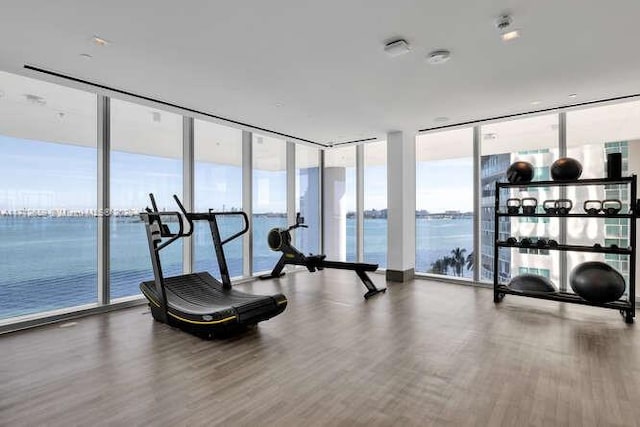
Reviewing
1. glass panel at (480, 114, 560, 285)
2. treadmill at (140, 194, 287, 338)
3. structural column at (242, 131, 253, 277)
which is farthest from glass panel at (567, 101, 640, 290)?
structural column at (242, 131, 253, 277)

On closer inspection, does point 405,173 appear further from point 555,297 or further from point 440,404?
point 440,404

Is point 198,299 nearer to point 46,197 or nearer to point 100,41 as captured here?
point 46,197

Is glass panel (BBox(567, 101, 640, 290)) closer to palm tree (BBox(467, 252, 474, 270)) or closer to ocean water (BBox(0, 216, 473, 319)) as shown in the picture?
palm tree (BBox(467, 252, 474, 270))

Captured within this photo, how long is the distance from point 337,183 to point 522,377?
6378mm

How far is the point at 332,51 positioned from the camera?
3.43 m

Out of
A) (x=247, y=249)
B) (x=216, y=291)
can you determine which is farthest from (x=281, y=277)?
(x=216, y=291)

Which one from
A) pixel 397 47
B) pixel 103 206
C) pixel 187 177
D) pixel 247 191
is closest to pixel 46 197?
Result: pixel 103 206

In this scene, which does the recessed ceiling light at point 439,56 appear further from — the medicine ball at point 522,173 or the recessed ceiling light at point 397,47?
the medicine ball at point 522,173

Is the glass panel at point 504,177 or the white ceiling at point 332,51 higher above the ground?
the white ceiling at point 332,51

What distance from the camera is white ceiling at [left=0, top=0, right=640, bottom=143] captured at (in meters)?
2.73

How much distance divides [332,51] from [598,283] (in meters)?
4.33

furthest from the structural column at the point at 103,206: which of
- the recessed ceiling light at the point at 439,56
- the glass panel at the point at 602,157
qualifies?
the glass panel at the point at 602,157

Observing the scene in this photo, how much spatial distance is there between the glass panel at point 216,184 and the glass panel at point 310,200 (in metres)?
1.92

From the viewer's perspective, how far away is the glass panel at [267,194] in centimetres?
728
